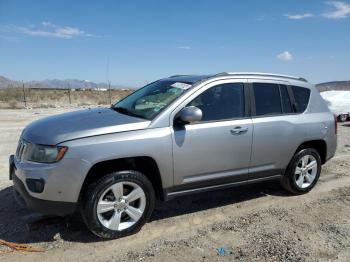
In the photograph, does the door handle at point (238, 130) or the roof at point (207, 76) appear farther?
the roof at point (207, 76)

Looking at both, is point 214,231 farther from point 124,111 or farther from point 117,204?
point 124,111

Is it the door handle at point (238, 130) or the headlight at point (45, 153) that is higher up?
the door handle at point (238, 130)

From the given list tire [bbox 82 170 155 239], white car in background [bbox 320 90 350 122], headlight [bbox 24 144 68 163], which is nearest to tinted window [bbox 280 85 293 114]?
tire [bbox 82 170 155 239]

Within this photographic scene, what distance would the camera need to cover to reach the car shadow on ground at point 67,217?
15.0ft

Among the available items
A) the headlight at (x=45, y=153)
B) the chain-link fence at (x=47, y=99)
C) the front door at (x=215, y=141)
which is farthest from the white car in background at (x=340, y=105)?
the chain-link fence at (x=47, y=99)

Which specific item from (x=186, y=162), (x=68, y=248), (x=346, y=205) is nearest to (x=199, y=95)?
(x=186, y=162)

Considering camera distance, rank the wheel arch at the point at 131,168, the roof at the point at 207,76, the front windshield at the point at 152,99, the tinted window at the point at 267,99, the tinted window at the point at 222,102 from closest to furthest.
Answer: the wheel arch at the point at 131,168 < the front windshield at the point at 152,99 < the tinted window at the point at 222,102 < the roof at the point at 207,76 < the tinted window at the point at 267,99

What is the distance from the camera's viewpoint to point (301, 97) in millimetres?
6215

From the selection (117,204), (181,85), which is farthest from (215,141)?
(117,204)

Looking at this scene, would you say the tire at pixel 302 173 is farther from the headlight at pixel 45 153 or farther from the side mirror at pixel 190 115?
the headlight at pixel 45 153

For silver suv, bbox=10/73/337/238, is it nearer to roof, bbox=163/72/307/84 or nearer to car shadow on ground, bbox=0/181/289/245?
roof, bbox=163/72/307/84

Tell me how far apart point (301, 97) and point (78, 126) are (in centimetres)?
349

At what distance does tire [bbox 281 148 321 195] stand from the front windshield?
2108 millimetres

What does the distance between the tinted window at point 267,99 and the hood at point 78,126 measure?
1.74 metres
